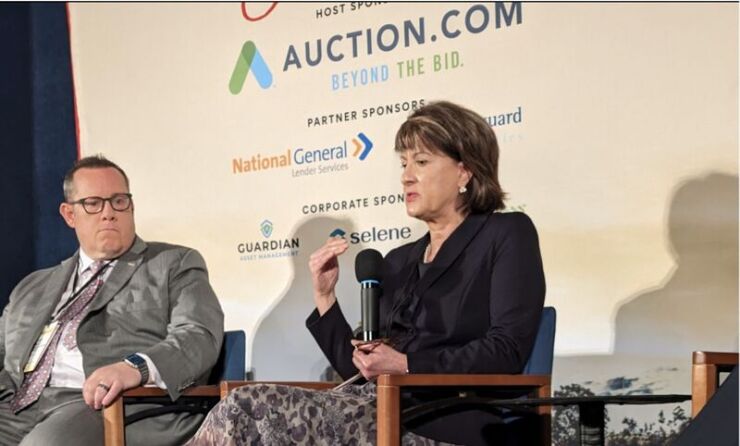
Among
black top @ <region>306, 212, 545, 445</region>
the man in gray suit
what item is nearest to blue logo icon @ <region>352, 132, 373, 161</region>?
the man in gray suit

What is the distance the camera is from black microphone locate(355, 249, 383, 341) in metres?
2.77

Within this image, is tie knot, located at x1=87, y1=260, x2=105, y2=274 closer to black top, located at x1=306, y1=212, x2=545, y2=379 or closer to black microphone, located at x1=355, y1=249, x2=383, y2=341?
black top, located at x1=306, y1=212, x2=545, y2=379

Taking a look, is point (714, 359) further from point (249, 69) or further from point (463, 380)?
point (249, 69)

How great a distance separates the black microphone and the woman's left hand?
0.16ft

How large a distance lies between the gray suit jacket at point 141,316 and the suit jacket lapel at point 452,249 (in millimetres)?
710

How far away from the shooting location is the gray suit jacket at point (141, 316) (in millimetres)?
3459

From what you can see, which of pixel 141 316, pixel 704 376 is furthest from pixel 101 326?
pixel 704 376

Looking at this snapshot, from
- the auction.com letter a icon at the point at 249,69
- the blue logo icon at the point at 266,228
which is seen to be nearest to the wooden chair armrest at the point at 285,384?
the blue logo icon at the point at 266,228

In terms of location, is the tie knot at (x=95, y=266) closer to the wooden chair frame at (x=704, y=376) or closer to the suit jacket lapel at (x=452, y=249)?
the suit jacket lapel at (x=452, y=249)

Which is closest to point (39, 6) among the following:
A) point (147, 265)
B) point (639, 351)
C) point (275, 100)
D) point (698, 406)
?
point (275, 100)

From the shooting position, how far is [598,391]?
11.7 ft

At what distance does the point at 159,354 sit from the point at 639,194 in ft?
4.84

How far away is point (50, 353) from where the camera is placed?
3627 millimetres

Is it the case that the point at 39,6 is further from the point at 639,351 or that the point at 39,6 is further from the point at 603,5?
the point at 639,351
